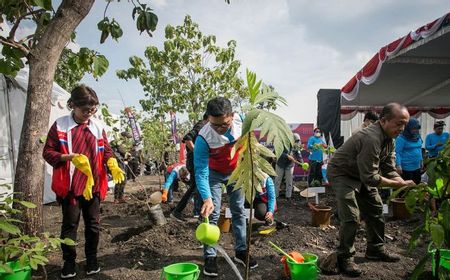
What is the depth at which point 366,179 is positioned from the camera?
2.46m

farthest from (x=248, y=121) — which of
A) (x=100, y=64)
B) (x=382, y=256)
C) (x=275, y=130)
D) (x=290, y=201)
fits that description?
(x=290, y=201)

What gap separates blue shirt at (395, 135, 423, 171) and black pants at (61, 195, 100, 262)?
4781 mm

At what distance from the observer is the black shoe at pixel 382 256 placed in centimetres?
289

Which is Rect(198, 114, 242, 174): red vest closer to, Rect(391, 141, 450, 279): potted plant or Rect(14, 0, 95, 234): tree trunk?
Rect(391, 141, 450, 279): potted plant

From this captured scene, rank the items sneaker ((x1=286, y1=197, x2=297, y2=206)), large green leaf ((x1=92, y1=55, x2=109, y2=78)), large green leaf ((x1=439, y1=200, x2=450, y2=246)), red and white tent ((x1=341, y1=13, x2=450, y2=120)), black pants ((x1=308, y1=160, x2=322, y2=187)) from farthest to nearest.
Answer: black pants ((x1=308, y1=160, x2=322, y2=187)) < sneaker ((x1=286, y1=197, x2=297, y2=206)) < red and white tent ((x1=341, y1=13, x2=450, y2=120)) < large green leaf ((x1=92, y1=55, x2=109, y2=78)) < large green leaf ((x1=439, y1=200, x2=450, y2=246))

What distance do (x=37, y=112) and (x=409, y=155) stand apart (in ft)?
17.7

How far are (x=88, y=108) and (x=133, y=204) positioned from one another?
3898mm

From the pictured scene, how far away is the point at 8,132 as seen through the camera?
16.9 ft

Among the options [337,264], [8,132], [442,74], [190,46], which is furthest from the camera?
[190,46]

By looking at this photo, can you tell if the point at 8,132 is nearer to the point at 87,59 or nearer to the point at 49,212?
the point at 49,212

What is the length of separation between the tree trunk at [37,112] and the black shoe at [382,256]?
10.4 ft

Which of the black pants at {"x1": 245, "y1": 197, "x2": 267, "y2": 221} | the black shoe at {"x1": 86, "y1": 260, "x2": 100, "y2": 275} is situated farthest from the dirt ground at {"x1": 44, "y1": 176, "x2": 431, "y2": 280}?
the black pants at {"x1": 245, "y1": 197, "x2": 267, "y2": 221}

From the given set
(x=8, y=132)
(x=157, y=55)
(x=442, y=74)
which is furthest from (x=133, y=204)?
(x=442, y=74)

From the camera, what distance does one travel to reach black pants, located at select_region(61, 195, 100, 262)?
7.89ft
